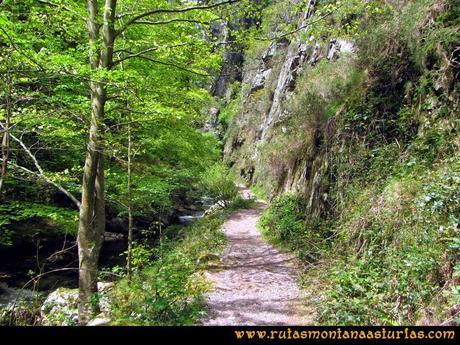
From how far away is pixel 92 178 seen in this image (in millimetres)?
5855

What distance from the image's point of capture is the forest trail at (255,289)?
16.1 ft

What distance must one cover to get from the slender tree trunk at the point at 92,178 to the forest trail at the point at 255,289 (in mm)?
2291

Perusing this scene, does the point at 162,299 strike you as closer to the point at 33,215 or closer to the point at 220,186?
the point at 33,215

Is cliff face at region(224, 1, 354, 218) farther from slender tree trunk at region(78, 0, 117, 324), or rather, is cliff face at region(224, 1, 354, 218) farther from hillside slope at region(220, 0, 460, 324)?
slender tree trunk at region(78, 0, 117, 324)

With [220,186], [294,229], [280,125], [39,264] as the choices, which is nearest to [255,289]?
[294,229]

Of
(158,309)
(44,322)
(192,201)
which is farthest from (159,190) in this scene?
(192,201)

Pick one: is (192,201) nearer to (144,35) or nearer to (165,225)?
(165,225)

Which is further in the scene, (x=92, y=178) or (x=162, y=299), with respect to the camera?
(x=92, y=178)

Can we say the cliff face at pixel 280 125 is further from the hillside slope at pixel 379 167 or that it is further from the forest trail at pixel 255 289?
the forest trail at pixel 255 289

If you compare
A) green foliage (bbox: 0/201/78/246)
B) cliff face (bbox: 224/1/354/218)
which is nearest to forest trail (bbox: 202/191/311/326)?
cliff face (bbox: 224/1/354/218)

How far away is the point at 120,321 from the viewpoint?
4.38 meters

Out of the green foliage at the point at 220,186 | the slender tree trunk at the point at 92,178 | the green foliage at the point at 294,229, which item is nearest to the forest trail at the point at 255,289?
the green foliage at the point at 294,229

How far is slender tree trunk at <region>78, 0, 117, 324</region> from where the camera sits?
17.8 ft

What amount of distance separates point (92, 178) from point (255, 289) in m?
3.85
